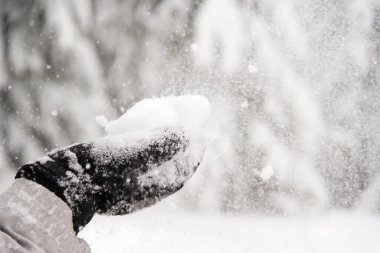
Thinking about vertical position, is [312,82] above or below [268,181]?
above

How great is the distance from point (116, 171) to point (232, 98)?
0.46 metres

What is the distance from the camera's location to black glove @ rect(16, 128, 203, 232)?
65 centimetres

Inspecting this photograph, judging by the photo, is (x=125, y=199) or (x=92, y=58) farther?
(x=92, y=58)

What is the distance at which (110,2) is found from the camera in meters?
1.03

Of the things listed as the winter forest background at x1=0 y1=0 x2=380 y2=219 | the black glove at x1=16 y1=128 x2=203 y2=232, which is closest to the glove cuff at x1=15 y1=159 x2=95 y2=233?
the black glove at x1=16 y1=128 x2=203 y2=232

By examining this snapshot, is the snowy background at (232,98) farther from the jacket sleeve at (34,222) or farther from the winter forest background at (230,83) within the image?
the jacket sleeve at (34,222)

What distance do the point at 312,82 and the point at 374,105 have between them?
0.67 feet

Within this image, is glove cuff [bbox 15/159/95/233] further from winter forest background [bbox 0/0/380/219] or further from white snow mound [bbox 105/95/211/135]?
A: winter forest background [bbox 0/0/380/219]

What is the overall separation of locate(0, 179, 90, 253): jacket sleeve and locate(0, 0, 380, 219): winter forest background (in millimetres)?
479

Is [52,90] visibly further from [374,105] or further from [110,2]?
[374,105]

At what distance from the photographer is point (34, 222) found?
0.56 meters

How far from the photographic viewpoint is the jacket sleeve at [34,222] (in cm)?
54

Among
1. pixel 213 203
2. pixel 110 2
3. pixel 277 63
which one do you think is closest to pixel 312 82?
pixel 277 63

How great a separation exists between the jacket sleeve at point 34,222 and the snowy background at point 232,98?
0.43 metres
